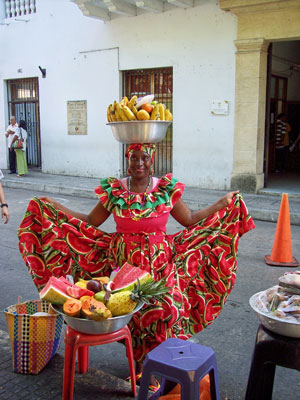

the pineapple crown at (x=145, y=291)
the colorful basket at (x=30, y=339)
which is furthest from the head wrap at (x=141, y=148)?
the colorful basket at (x=30, y=339)

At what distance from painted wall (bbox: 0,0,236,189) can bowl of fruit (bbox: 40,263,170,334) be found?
8.29m

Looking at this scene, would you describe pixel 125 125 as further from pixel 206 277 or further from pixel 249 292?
pixel 249 292

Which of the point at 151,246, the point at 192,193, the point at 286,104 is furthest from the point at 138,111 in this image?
the point at 286,104

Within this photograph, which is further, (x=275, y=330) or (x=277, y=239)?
(x=277, y=239)

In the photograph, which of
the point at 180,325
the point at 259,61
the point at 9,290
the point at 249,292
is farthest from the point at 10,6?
the point at 180,325

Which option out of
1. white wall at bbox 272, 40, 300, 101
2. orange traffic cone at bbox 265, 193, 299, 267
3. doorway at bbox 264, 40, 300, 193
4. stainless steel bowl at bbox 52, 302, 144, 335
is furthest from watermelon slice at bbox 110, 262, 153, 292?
white wall at bbox 272, 40, 300, 101

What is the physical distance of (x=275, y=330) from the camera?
216 cm

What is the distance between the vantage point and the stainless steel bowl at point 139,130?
9.73ft

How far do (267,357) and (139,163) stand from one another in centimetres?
153

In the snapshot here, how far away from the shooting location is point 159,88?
457 inches

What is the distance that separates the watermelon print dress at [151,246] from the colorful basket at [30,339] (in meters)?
0.36

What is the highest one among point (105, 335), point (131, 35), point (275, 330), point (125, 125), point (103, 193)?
point (131, 35)

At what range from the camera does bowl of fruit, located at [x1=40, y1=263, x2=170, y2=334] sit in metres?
2.35

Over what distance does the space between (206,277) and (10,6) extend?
1412cm
